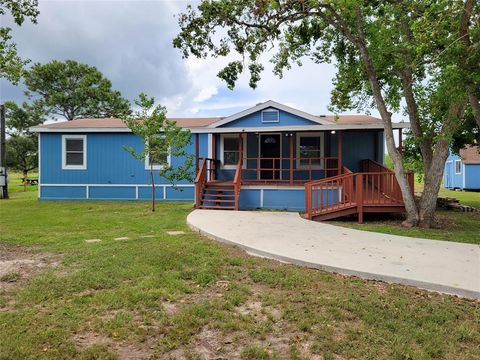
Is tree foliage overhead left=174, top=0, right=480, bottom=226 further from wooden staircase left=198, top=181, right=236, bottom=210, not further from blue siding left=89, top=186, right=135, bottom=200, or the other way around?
blue siding left=89, top=186, right=135, bottom=200

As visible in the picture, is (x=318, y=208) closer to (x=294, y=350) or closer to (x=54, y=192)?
(x=294, y=350)

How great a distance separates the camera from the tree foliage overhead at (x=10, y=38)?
22.8ft

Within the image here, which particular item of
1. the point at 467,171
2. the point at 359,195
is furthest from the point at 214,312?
the point at 467,171

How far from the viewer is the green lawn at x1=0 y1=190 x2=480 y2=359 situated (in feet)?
9.58

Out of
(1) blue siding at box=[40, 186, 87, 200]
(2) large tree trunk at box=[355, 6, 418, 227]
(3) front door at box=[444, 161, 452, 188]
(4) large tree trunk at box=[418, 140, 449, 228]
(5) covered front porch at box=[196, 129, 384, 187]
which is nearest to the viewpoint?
(4) large tree trunk at box=[418, 140, 449, 228]

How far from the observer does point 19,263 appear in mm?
5273

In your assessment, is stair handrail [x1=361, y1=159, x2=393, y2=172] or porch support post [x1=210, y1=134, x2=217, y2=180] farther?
porch support post [x1=210, y1=134, x2=217, y2=180]

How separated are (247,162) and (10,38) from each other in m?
8.31

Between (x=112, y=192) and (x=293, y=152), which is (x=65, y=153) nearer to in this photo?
(x=112, y=192)

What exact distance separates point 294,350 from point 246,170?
34.5ft

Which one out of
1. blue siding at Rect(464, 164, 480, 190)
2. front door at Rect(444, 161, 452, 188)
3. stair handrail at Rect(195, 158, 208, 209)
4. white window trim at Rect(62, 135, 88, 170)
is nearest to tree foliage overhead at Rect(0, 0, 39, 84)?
stair handrail at Rect(195, 158, 208, 209)

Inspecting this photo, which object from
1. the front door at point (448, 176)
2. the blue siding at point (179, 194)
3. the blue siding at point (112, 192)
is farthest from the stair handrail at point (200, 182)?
the front door at point (448, 176)

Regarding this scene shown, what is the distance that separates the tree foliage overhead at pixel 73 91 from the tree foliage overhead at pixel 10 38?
24.9m

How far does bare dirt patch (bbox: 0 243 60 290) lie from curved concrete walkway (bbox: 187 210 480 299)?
9.38 ft
